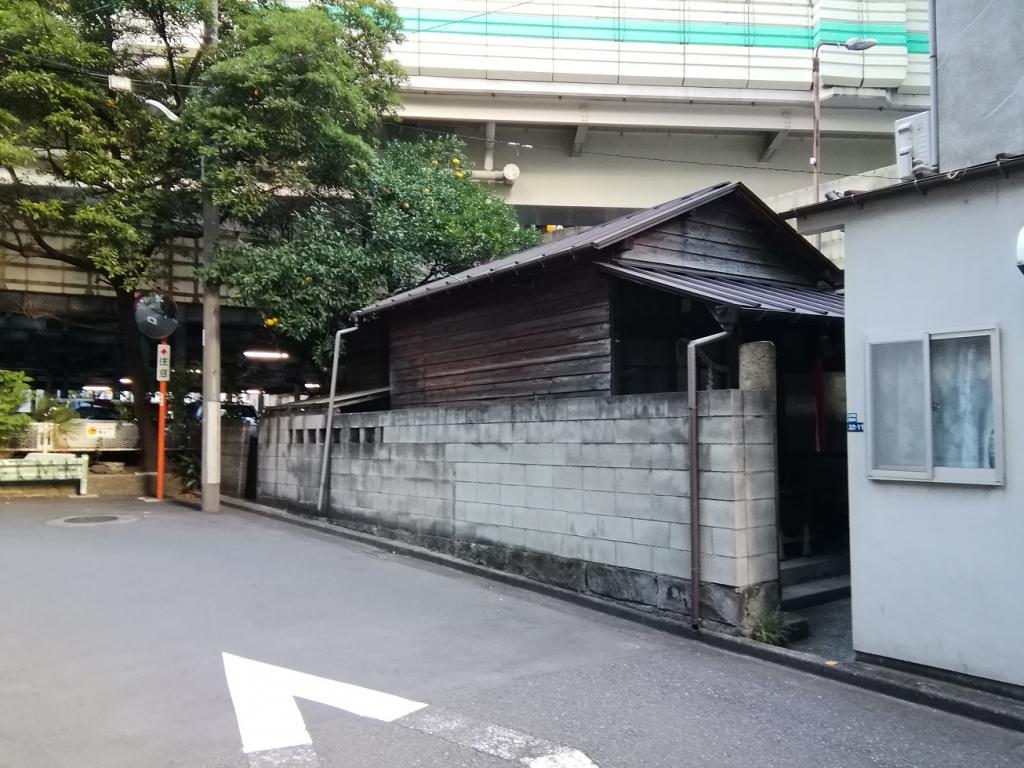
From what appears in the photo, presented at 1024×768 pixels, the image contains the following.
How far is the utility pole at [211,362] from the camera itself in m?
13.3

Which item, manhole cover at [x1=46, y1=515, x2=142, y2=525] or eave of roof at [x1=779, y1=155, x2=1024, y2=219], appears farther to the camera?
manhole cover at [x1=46, y1=515, x2=142, y2=525]

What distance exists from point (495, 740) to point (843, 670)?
2741mm

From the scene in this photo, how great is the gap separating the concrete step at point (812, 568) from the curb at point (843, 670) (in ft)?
5.14

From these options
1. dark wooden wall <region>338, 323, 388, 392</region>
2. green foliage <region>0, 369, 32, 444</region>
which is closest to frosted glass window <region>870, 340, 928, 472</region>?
dark wooden wall <region>338, 323, 388, 392</region>

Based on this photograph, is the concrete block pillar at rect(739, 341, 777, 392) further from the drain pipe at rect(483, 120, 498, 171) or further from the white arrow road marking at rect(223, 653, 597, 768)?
the drain pipe at rect(483, 120, 498, 171)

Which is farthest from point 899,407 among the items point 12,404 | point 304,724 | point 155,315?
point 12,404

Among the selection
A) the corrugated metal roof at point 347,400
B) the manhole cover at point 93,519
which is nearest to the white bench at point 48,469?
the manhole cover at point 93,519

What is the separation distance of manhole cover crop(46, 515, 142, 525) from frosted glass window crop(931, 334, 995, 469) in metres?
11.1

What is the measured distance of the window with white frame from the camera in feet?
16.6

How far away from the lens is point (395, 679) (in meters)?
5.35

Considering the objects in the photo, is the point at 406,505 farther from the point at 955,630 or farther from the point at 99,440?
the point at 99,440

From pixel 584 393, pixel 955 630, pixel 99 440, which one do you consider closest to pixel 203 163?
pixel 99 440

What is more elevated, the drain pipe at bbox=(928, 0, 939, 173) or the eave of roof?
the drain pipe at bbox=(928, 0, 939, 173)

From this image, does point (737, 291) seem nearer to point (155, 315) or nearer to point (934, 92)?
point (934, 92)
